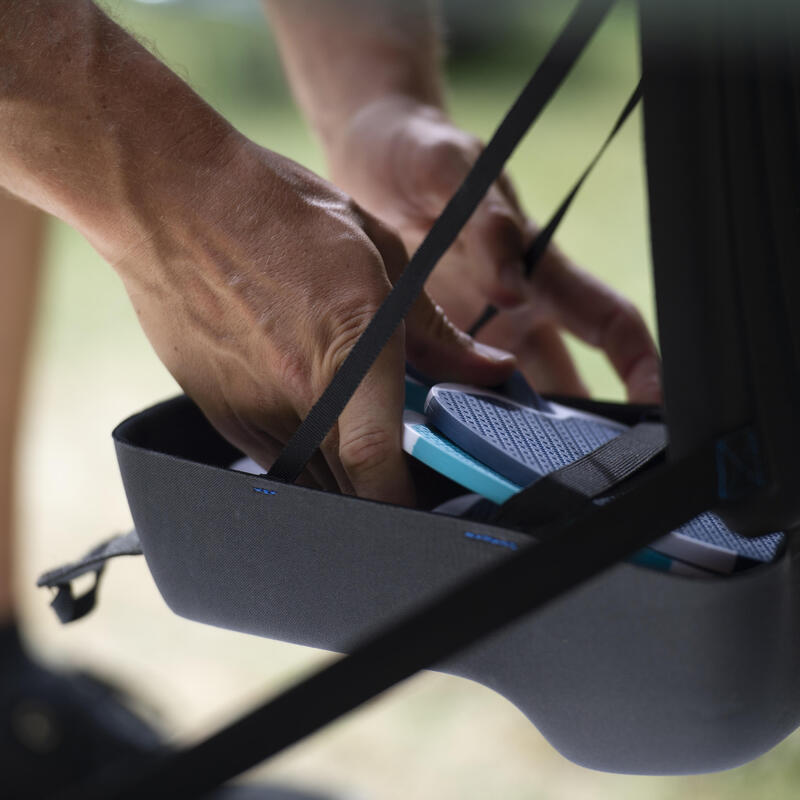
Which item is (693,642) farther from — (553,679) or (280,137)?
(280,137)

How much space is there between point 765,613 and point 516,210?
427 millimetres

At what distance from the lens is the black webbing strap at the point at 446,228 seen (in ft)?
1.23

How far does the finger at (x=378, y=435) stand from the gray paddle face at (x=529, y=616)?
0.13 ft

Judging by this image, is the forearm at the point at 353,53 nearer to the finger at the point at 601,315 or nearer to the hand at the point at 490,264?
the hand at the point at 490,264

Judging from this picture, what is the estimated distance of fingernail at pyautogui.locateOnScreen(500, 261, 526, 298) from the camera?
67 centimetres

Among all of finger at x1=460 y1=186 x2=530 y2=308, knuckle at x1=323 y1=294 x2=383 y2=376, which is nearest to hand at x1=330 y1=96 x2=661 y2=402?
finger at x1=460 y1=186 x2=530 y2=308

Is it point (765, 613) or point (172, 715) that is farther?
point (172, 715)

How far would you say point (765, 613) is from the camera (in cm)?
36

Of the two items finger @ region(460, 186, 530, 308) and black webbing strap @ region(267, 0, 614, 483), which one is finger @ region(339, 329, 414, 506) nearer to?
black webbing strap @ region(267, 0, 614, 483)

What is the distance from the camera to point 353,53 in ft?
2.64

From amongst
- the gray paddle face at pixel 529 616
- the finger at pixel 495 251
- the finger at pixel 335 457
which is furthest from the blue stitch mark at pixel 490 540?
the finger at pixel 495 251

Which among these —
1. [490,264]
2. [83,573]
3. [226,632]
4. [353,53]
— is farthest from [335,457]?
[226,632]

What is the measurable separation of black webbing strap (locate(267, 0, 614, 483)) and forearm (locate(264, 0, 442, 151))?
16.1 inches

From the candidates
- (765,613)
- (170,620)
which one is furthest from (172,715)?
(765,613)
